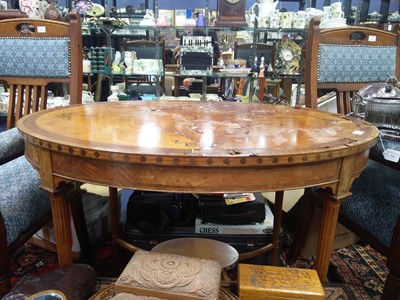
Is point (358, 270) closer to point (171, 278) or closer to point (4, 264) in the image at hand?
point (171, 278)

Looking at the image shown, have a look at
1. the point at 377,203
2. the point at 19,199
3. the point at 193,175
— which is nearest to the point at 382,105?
the point at 377,203

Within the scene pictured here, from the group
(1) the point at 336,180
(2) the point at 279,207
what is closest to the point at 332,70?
(2) the point at 279,207

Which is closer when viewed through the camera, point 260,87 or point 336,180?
point 336,180

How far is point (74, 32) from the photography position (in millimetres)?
1542

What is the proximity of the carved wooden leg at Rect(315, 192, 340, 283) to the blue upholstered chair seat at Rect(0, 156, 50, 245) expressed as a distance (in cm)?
93

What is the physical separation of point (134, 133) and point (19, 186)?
55 centimetres

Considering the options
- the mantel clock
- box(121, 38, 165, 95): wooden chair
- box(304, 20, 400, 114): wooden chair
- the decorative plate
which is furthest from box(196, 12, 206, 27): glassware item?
box(304, 20, 400, 114): wooden chair

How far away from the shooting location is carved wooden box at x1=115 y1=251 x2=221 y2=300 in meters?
0.76

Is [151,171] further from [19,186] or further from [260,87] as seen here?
[260,87]

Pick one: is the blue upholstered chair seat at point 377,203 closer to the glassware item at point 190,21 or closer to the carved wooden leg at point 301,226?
the carved wooden leg at point 301,226

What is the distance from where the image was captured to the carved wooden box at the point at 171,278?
758mm

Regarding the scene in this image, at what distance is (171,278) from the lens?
785 millimetres

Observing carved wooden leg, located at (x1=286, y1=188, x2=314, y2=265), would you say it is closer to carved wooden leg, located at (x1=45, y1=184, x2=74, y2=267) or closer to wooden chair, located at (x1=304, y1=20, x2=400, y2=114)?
wooden chair, located at (x1=304, y1=20, x2=400, y2=114)

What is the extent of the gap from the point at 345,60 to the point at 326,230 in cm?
98
